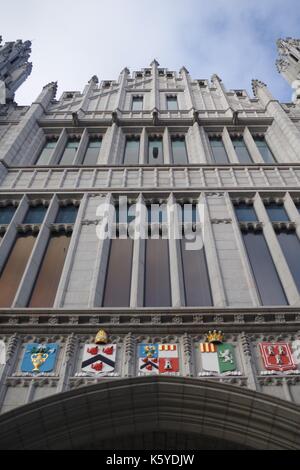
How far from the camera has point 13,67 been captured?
98.5 feet

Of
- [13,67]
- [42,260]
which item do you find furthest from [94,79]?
[42,260]

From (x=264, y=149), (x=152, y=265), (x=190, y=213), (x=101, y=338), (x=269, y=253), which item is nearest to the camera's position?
(x=101, y=338)

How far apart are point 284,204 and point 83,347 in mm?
9152

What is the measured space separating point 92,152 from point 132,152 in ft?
6.07

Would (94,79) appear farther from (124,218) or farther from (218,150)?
(124,218)

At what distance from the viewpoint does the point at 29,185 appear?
1641 centimetres

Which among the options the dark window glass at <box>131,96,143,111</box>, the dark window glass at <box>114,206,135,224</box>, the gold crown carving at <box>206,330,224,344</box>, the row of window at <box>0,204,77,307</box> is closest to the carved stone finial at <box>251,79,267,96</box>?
the dark window glass at <box>131,96,143,111</box>

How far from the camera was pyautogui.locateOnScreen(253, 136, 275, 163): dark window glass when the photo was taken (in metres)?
19.1

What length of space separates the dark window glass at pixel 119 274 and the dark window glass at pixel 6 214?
12.8 ft

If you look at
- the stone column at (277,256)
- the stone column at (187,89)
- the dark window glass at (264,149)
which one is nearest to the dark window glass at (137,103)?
the stone column at (187,89)

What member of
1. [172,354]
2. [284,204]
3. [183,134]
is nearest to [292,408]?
[172,354]

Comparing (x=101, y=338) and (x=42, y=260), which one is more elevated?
(x=42, y=260)

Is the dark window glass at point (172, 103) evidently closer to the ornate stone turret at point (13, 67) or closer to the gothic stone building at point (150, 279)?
the gothic stone building at point (150, 279)
